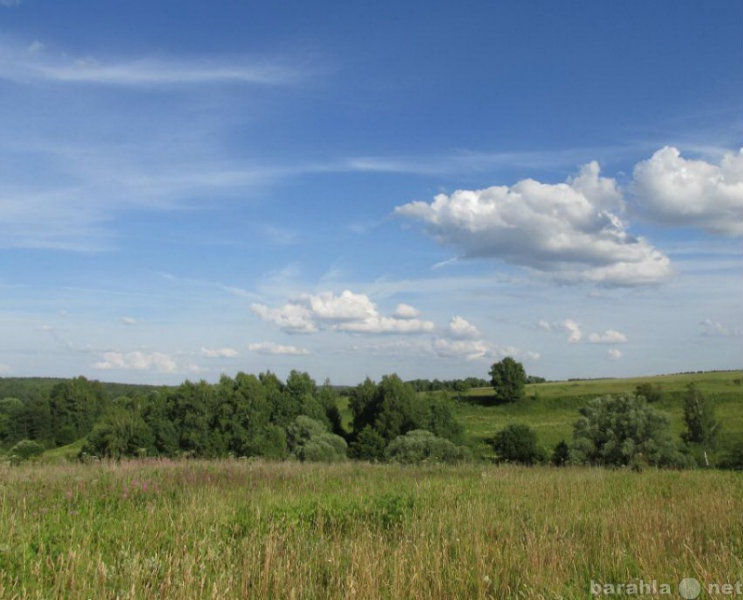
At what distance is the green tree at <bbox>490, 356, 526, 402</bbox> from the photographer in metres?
73.6

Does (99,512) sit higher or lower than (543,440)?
A: higher

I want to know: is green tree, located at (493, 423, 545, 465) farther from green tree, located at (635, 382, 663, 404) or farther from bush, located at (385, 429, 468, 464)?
green tree, located at (635, 382, 663, 404)

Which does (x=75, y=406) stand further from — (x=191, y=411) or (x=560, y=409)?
(x=560, y=409)

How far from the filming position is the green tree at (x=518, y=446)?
3531cm

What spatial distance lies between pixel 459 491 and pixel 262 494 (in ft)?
10.6

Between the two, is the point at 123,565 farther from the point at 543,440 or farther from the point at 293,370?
the point at 543,440

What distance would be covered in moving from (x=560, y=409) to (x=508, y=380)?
8037 millimetres

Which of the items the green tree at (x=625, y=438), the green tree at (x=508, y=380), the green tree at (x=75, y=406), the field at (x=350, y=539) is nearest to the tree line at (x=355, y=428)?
the green tree at (x=625, y=438)

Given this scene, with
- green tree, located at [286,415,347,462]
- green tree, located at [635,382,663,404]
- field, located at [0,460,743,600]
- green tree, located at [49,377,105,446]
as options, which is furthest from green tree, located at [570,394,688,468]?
green tree, located at [49,377,105,446]

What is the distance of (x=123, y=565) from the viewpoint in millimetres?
4602

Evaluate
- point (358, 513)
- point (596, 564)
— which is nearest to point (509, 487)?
point (358, 513)

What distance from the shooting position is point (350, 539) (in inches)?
246

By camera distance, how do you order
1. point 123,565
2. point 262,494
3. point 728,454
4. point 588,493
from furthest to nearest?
1. point 728,454
2. point 588,493
3. point 262,494
4. point 123,565

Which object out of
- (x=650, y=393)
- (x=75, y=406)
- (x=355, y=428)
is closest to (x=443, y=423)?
(x=355, y=428)
